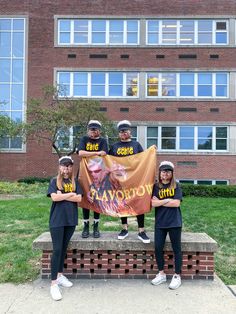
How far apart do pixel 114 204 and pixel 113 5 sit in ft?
74.8

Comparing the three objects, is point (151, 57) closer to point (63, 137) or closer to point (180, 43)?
point (180, 43)

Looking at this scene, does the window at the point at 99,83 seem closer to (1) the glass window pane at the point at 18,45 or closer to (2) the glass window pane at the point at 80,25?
(2) the glass window pane at the point at 80,25

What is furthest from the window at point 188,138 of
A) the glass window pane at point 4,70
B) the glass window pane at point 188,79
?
the glass window pane at point 4,70

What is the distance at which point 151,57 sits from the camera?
2541cm

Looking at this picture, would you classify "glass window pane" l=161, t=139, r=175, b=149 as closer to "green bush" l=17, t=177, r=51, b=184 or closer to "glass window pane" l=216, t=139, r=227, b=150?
"glass window pane" l=216, t=139, r=227, b=150

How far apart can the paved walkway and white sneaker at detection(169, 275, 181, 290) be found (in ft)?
0.20

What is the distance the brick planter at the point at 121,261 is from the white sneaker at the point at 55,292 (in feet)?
2.02

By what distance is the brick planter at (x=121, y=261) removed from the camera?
17.6 ft

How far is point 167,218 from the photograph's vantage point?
5.14 meters

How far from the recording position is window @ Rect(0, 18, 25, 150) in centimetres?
2614

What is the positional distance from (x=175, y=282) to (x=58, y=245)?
5.76 ft

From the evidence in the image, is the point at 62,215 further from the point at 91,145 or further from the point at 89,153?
the point at 91,145

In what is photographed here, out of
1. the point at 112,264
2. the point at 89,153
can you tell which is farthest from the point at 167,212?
the point at 89,153

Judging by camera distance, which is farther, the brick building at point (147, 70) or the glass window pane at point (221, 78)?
the glass window pane at point (221, 78)
